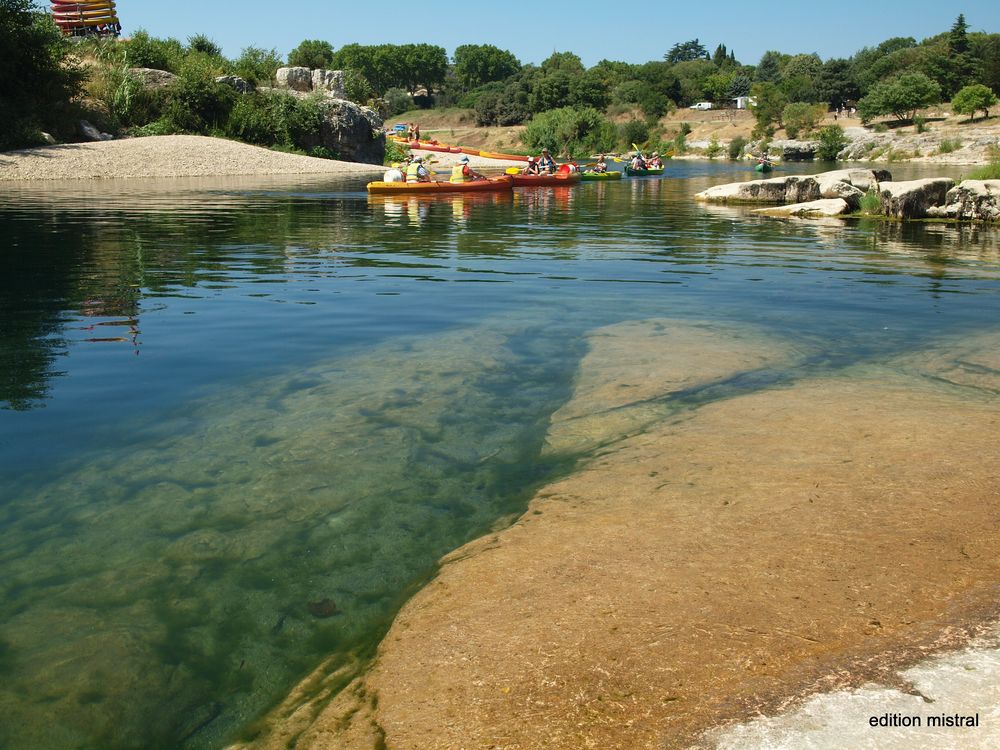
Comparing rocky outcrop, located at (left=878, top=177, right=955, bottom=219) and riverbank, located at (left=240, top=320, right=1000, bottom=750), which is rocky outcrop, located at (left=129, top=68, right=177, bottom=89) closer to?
rocky outcrop, located at (left=878, top=177, right=955, bottom=219)

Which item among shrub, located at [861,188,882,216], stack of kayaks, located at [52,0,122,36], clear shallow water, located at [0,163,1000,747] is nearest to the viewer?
clear shallow water, located at [0,163,1000,747]

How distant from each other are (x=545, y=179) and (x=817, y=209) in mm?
13268

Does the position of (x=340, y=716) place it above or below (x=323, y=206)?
below

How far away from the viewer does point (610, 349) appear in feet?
22.4

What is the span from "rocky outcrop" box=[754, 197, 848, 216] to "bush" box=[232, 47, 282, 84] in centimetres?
3628

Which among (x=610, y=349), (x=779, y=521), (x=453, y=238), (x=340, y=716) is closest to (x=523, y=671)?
(x=340, y=716)

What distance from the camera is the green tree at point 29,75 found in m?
31.5

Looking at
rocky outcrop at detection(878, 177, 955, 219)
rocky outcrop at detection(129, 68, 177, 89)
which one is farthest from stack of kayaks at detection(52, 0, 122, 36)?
rocky outcrop at detection(878, 177, 955, 219)

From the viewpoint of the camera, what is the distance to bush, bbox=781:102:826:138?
78438 millimetres

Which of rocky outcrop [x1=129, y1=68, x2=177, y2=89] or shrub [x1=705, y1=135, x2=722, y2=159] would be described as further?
shrub [x1=705, y1=135, x2=722, y2=159]

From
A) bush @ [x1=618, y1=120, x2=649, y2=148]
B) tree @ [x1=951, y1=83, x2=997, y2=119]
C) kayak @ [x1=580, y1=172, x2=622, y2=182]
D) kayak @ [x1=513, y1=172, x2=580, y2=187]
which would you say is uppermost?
tree @ [x1=951, y1=83, x2=997, y2=119]

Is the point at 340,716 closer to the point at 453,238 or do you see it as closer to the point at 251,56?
the point at 453,238

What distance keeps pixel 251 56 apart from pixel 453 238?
131ft

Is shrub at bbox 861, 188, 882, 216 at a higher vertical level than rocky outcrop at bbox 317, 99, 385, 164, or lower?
lower
